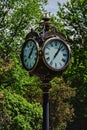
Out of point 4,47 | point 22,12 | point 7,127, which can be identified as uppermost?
point 22,12

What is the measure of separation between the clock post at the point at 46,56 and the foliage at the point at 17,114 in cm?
2210

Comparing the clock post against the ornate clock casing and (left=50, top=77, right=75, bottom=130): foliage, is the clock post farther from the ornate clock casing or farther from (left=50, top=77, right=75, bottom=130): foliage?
(left=50, top=77, right=75, bottom=130): foliage

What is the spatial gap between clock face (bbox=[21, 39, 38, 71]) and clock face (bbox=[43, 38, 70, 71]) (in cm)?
13

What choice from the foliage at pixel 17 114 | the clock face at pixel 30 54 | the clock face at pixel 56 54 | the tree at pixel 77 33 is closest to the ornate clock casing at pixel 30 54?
the clock face at pixel 30 54

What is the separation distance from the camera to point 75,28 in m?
39.2

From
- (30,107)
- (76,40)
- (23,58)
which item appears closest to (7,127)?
(30,107)

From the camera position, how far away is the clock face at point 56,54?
6.38m

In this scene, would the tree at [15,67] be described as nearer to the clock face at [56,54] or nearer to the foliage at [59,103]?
the foliage at [59,103]

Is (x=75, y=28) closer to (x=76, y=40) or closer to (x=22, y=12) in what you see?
(x=76, y=40)

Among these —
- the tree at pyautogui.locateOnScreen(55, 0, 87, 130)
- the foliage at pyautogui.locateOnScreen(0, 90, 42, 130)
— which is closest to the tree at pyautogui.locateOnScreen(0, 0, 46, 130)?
the foliage at pyautogui.locateOnScreen(0, 90, 42, 130)

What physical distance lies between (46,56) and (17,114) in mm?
23761

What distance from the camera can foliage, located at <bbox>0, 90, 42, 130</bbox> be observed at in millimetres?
28875

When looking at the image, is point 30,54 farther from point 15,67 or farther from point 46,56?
point 15,67

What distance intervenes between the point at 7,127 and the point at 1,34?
22.1 ft
